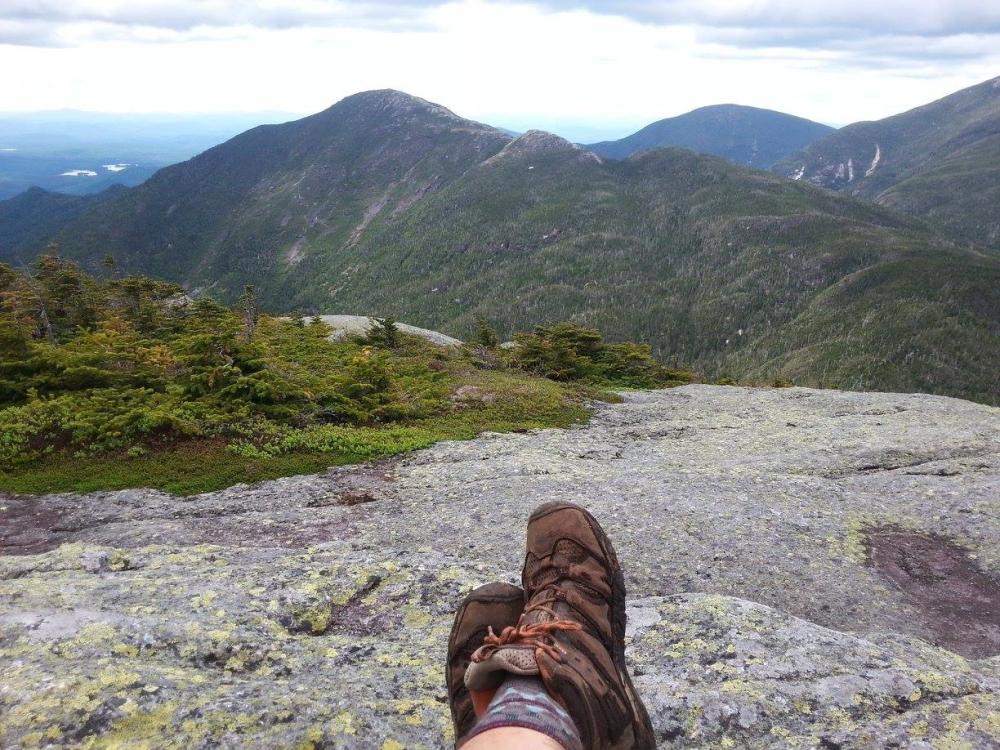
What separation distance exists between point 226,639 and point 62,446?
13.4 metres

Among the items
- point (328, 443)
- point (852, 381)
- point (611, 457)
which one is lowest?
point (852, 381)

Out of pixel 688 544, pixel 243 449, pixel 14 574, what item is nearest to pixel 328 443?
pixel 243 449

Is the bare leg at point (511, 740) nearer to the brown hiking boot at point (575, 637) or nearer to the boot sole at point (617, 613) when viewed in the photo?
the brown hiking boot at point (575, 637)

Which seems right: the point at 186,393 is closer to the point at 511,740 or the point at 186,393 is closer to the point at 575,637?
the point at 575,637

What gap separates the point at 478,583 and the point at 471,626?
471cm

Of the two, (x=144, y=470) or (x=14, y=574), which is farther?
(x=144, y=470)

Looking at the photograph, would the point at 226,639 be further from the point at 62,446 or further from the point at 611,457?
the point at 611,457

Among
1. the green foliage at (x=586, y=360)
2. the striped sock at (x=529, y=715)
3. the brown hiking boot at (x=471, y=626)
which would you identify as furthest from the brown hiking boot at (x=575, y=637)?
the green foliage at (x=586, y=360)

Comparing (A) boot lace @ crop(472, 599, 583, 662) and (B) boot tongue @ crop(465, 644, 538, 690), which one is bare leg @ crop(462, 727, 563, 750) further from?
(A) boot lace @ crop(472, 599, 583, 662)

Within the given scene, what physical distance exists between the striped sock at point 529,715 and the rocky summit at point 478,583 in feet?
7.27

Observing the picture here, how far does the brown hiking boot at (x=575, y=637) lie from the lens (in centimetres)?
416

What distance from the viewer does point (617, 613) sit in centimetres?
581

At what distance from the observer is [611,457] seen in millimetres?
20547

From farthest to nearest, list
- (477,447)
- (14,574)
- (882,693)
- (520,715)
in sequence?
(477,447)
(14,574)
(882,693)
(520,715)
